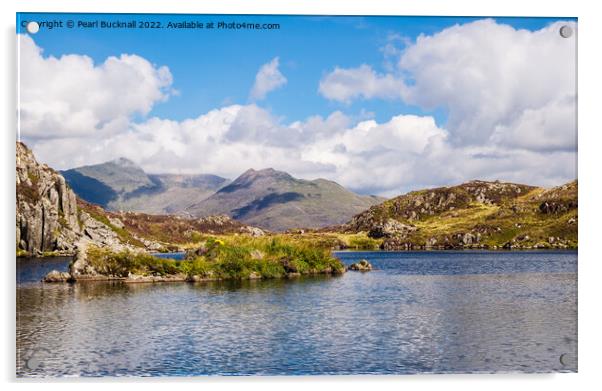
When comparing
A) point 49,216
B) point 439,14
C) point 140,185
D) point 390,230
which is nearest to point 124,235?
point 49,216

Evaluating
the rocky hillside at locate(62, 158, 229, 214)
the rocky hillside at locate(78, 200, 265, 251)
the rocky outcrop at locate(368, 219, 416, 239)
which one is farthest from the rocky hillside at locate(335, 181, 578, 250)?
the rocky hillside at locate(62, 158, 229, 214)

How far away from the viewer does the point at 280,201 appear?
32531 mm

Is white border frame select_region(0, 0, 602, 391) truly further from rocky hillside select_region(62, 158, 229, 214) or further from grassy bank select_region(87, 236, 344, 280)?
grassy bank select_region(87, 236, 344, 280)

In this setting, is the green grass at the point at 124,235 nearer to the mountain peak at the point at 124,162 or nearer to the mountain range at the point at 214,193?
the mountain range at the point at 214,193

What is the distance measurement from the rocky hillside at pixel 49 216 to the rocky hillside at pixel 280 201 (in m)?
7.25

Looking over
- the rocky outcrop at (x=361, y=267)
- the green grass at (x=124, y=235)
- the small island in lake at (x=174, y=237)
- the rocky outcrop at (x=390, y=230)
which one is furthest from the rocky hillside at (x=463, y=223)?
the green grass at (x=124, y=235)

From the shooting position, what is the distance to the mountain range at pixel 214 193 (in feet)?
82.9

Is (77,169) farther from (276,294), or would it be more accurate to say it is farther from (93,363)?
(276,294)

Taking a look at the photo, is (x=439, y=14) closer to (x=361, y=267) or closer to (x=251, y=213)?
(x=251, y=213)

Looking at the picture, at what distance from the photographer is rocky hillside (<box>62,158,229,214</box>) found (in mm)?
24712

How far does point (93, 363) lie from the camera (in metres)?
18.3

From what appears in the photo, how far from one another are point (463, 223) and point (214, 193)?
7709 centimetres

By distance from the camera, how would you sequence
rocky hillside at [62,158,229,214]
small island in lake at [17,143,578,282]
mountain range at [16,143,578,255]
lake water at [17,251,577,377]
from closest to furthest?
lake water at [17,251,577,377] → rocky hillside at [62,158,229,214] → mountain range at [16,143,578,255] → small island in lake at [17,143,578,282]

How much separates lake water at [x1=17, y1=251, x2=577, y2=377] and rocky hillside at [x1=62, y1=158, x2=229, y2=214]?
4373 mm
